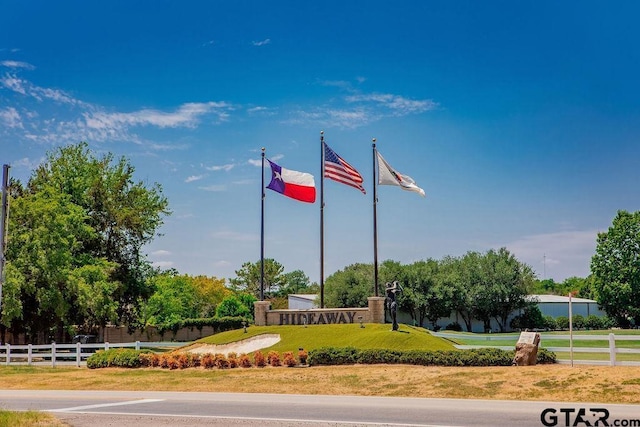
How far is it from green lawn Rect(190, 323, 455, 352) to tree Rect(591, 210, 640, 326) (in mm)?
50736

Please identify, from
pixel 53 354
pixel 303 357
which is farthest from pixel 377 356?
pixel 53 354

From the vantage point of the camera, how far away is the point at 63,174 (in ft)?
178

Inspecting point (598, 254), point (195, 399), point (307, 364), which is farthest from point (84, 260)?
point (598, 254)

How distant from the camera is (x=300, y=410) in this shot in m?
16.6

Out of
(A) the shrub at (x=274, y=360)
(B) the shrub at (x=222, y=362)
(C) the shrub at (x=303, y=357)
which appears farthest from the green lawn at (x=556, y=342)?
(B) the shrub at (x=222, y=362)

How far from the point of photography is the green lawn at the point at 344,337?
28875 mm

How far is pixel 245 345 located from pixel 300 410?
58.1 ft

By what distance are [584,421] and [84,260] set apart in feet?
142

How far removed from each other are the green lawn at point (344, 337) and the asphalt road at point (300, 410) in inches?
372

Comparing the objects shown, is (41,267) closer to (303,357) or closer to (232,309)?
(303,357)

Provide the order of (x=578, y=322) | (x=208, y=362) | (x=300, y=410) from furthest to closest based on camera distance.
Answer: (x=578, y=322)
(x=208, y=362)
(x=300, y=410)

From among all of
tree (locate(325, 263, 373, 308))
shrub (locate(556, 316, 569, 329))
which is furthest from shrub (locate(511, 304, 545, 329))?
tree (locate(325, 263, 373, 308))

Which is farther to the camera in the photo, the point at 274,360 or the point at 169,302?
the point at 169,302

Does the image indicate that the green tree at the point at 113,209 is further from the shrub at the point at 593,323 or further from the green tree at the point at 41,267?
the shrub at the point at 593,323
